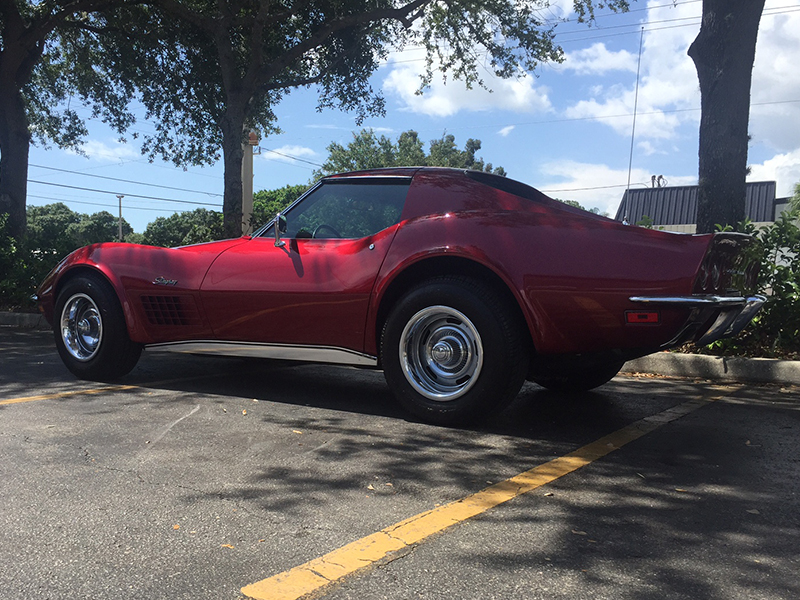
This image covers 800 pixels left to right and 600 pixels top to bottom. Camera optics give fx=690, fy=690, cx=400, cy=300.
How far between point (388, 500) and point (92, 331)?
349 centimetres

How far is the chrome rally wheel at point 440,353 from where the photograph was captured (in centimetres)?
378

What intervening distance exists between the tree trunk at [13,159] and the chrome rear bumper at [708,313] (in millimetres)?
13440

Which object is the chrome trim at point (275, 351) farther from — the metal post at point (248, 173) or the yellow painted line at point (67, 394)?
the metal post at point (248, 173)

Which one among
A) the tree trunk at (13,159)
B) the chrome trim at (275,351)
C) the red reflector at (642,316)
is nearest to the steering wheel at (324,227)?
the chrome trim at (275,351)

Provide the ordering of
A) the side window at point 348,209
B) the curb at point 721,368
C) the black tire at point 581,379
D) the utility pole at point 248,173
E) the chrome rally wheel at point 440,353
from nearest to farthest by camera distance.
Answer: the chrome rally wheel at point 440,353, the side window at point 348,209, the black tire at point 581,379, the curb at point 721,368, the utility pole at point 248,173

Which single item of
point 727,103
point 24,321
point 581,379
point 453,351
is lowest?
point 24,321

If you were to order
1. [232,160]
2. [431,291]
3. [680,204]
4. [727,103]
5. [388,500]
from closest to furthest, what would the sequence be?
[388,500], [431,291], [727,103], [232,160], [680,204]

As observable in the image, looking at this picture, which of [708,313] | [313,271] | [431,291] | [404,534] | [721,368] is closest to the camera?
[404,534]

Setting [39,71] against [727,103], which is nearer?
[727,103]

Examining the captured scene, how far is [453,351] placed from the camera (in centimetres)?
384

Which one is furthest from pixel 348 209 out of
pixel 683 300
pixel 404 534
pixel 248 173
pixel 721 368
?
pixel 248 173

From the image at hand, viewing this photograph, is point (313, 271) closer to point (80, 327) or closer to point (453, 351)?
point (453, 351)

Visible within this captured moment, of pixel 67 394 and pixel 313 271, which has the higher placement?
pixel 313 271

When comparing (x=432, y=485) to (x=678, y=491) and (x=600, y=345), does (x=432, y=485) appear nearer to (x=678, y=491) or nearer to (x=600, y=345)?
(x=678, y=491)
